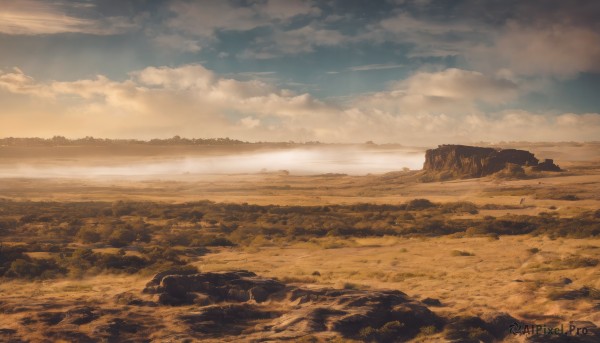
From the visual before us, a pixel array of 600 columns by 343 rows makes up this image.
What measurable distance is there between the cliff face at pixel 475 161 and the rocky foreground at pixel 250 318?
439 feet

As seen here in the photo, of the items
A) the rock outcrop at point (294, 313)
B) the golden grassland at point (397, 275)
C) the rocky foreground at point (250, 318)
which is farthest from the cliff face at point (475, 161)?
the rocky foreground at point (250, 318)

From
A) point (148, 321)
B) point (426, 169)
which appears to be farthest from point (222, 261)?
point (426, 169)

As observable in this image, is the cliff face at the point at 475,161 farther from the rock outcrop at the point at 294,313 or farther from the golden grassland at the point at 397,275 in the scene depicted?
the rock outcrop at the point at 294,313

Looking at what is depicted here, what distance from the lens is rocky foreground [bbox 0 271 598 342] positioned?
66.0ft

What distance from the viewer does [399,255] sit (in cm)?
4166

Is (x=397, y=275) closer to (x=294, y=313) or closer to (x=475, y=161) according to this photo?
(x=294, y=313)

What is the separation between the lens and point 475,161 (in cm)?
15238

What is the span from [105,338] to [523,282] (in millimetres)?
22736

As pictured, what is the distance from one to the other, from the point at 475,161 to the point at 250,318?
142 metres

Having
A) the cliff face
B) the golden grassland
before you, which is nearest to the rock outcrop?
the golden grassland

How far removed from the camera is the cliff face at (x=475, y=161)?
490ft

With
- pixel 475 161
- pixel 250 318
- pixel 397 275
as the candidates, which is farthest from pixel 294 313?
pixel 475 161

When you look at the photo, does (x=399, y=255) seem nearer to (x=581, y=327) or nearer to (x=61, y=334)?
(x=581, y=327)

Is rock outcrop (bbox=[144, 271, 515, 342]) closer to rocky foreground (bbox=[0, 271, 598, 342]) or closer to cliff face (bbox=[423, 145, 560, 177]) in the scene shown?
rocky foreground (bbox=[0, 271, 598, 342])
